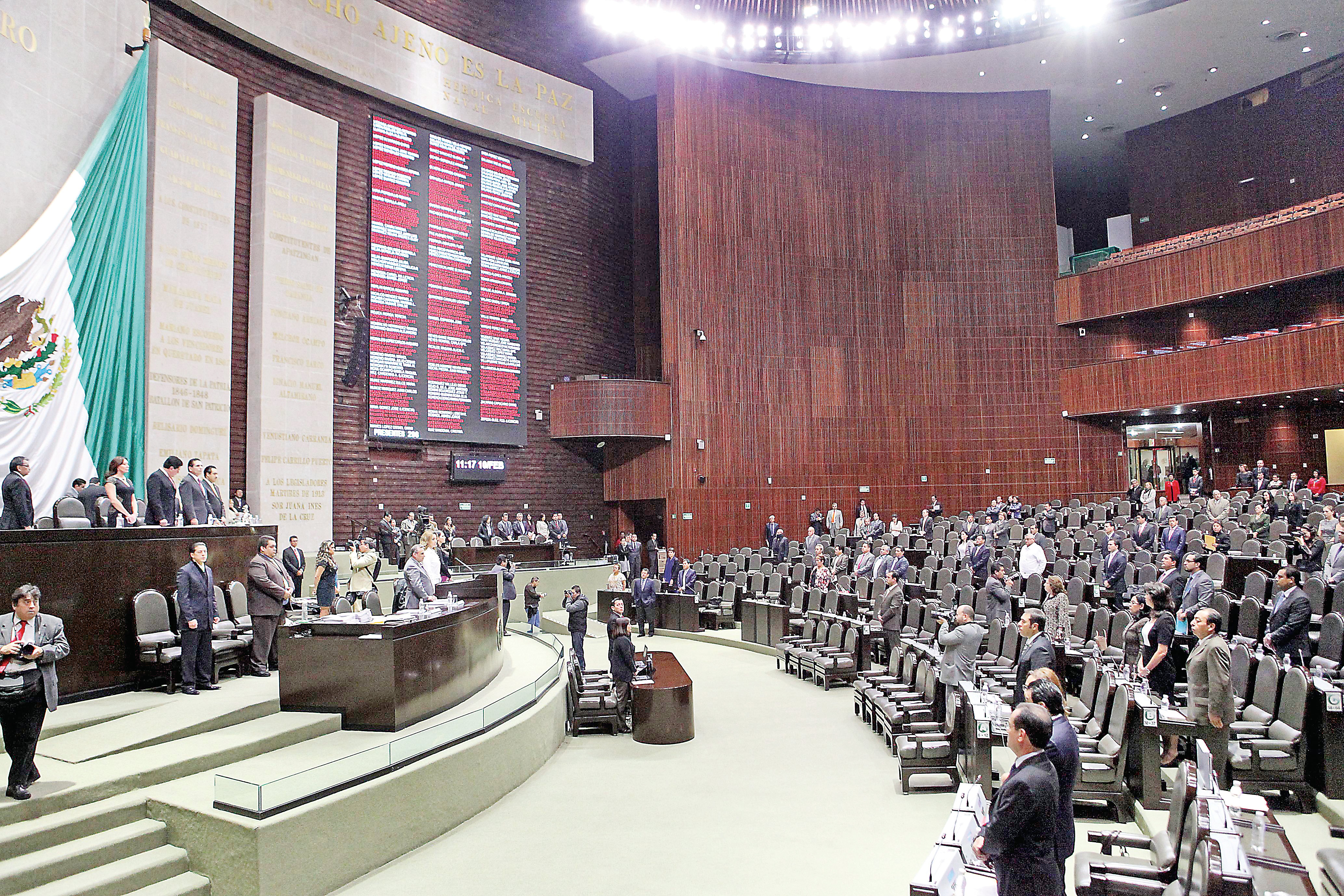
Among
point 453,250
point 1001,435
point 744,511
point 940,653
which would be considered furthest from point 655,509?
point 940,653

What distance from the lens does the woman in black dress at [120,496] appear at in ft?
25.0

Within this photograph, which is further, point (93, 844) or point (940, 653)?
point (940, 653)

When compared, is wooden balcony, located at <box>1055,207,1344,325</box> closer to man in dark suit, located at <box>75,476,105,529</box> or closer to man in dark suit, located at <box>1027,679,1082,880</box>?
man in dark suit, located at <box>1027,679,1082,880</box>

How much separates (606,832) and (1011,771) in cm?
353

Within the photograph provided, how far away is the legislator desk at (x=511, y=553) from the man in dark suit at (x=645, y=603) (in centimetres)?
320

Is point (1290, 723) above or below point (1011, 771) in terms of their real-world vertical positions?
below

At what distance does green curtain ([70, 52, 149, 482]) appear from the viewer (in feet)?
40.2

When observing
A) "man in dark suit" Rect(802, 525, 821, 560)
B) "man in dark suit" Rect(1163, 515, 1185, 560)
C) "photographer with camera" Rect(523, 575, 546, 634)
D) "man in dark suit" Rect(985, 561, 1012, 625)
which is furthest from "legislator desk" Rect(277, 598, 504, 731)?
"man in dark suit" Rect(1163, 515, 1185, 560)

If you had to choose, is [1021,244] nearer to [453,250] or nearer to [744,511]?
[744,511]

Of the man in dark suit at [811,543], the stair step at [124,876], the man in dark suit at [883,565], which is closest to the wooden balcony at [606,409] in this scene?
the man in dark suit at [811,543]

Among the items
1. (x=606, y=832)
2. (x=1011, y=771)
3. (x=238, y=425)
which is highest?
(x=238, y=425)

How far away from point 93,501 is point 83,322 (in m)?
5.86

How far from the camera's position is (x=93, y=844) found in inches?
187

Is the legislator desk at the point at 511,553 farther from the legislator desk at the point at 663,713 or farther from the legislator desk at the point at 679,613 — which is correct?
the legislator desk at the point at 663,713
